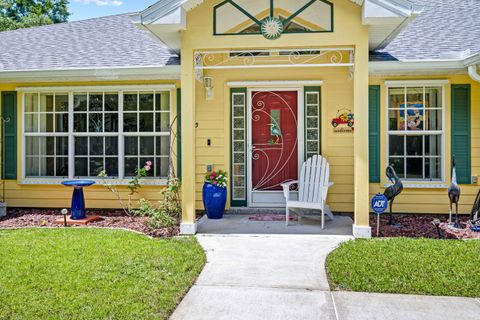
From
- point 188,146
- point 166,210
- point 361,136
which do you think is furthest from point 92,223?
point 361,136

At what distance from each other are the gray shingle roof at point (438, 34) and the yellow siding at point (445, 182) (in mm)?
450

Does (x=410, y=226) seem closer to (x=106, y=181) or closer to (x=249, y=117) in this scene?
(x=249, y=117)

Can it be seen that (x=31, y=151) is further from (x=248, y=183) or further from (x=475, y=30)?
(x=475, y=30)

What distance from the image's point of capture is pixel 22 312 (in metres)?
3.11

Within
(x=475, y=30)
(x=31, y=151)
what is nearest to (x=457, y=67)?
(x=475, y=30)

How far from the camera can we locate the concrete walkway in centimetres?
320

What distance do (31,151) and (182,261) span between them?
4.97m

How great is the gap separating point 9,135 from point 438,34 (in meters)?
8.27

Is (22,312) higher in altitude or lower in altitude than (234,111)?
lower

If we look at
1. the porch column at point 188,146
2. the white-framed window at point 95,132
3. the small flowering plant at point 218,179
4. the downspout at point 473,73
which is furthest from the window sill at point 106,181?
the downspout at point 473,73

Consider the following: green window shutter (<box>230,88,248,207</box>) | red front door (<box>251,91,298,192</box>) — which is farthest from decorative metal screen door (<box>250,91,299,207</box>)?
green window shutter (<box>230,88,248,207</box>)

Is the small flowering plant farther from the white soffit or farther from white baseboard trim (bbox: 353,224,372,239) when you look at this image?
the white soffit

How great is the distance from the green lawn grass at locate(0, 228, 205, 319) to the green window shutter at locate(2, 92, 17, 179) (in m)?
2.67

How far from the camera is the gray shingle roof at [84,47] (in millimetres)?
7293
